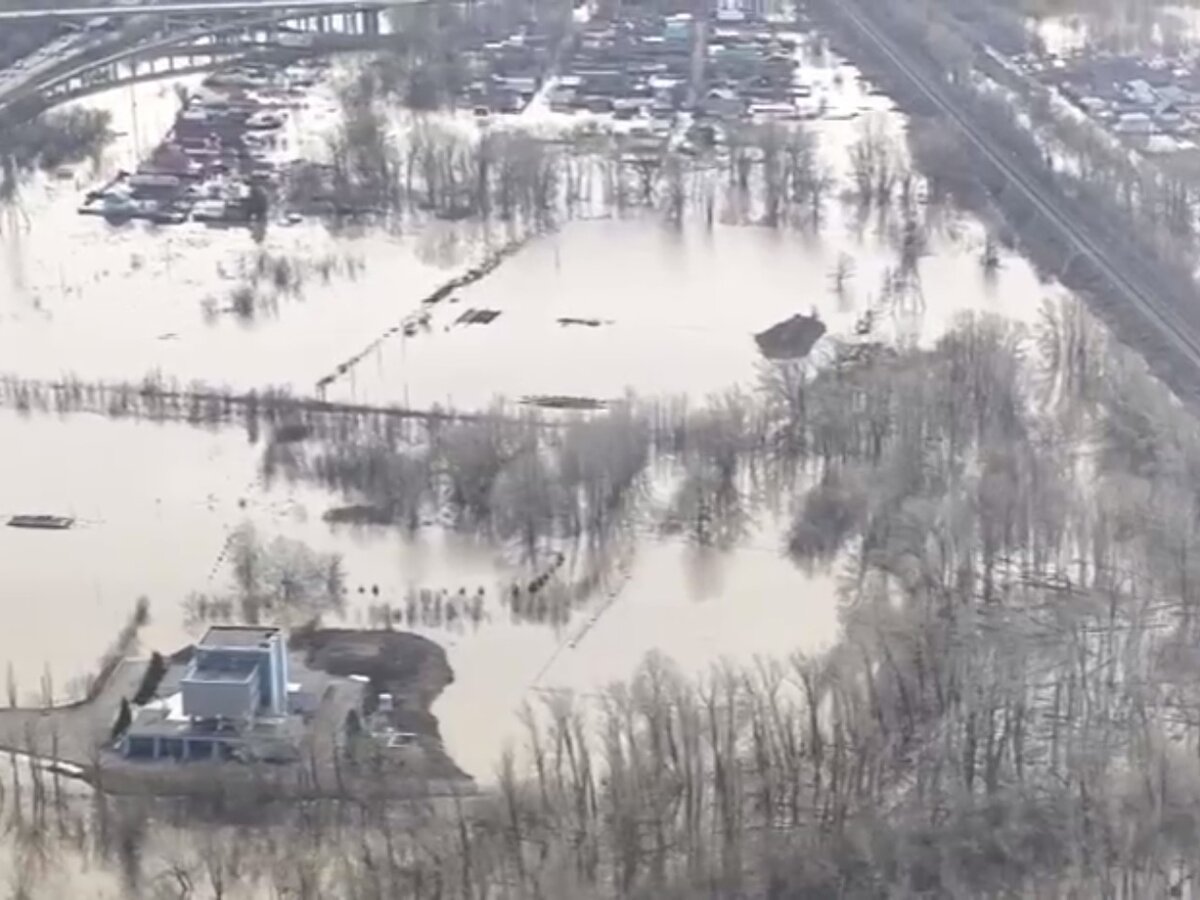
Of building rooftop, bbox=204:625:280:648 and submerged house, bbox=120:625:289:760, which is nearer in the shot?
submerged house, bbox=120:625:289:760

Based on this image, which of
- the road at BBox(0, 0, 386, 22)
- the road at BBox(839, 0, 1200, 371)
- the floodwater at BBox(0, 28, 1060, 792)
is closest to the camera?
the floodwater at BBox(0, 28, 1060, 792)

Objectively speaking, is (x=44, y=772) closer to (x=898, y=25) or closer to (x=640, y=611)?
(x=640, y=611)

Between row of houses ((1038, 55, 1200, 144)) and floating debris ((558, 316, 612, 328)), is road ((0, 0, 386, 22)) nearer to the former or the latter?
row of houses ((1038, 55, 1200, 144))

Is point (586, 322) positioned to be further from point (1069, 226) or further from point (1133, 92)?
point (1133, 92)

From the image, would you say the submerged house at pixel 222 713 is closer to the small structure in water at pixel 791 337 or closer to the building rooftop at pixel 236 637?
the building rooftop at pixel 236 637

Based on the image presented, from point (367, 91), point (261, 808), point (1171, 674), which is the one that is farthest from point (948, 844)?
point (367, 91)

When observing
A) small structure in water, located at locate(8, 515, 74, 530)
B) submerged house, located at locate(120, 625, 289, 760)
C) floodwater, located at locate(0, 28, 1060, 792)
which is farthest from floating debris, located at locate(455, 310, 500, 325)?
submerged house, located at locate(120, 625, 289, 760)

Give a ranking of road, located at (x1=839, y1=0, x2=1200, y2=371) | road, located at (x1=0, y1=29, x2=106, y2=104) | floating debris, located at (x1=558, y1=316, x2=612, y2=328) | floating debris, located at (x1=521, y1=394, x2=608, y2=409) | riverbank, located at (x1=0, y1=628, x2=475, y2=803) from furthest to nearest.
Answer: road, located at (x1=0, y1=29, x2=106, y2=104)
floating debris, located at (x1=558, y1=316, x2=612, y2=328)
road, located at (x1=839, y1=0, x2=1200, y2=371)
floating debris, located at (x1=521, y1=394, x2=608, y2=409)
riverbank, located at (x1=0, y1=628, x2=475, y2=803)

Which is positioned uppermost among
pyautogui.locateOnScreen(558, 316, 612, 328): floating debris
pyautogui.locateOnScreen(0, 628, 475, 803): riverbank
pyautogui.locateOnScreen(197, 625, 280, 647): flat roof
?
pyautogui.locateOnScreen(558, 316, 612, 328): floating debris
